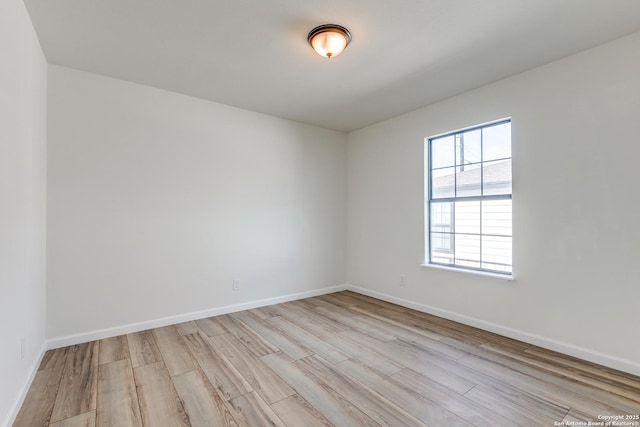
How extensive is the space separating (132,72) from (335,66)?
197cm

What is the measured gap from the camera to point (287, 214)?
4.30 meters

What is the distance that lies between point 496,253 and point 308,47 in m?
2.76

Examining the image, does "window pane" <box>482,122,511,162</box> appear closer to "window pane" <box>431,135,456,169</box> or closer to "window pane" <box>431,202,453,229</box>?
"window pane" <box>431,135,456,169</box>

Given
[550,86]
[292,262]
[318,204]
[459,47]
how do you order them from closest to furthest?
[459,47] → [550,86] → [292,262] → [318,204]

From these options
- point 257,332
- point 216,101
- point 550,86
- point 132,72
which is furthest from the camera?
point 216,101

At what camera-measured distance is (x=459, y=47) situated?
97.4 inches

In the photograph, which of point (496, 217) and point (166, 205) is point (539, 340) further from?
point (166, 205)

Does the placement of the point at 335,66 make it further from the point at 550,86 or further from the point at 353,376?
the point at 353,376

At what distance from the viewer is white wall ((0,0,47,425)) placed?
1671 millimetres

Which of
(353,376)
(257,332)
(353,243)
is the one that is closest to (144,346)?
(257,332)

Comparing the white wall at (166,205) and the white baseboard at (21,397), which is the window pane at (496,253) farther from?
the white baseboard at (21,397)

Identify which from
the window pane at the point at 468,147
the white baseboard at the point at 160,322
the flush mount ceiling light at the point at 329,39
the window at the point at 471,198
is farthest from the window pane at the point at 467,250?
the flush mount ceiling light at the point at 329,39

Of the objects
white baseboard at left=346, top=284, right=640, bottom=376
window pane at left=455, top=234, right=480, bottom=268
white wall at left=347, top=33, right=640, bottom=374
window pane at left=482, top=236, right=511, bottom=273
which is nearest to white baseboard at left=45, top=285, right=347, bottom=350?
white baseboard at left=346, top=284, right=640, bottom=376

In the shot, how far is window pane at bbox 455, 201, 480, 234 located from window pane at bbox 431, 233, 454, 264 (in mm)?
172
